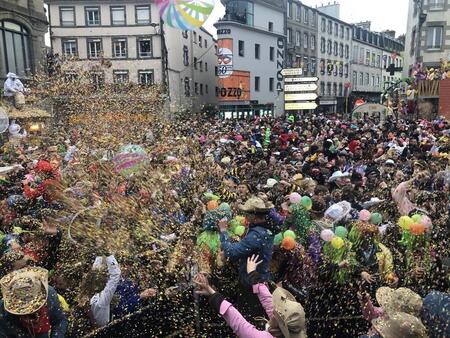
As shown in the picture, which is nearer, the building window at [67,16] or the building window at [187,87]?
the building window at [67,16]

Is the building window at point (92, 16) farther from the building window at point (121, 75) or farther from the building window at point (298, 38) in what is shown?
the building window at point (298, 38)

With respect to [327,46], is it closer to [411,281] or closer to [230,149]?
[230,149]

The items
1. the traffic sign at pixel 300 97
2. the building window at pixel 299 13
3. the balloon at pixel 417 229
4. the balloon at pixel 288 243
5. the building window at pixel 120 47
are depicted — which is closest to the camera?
the balloon at pixel 288 243

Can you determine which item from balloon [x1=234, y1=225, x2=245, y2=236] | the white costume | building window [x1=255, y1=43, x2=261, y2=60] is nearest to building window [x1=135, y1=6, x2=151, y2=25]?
building window [x1=255, y1=43, x2=261, y2=60]

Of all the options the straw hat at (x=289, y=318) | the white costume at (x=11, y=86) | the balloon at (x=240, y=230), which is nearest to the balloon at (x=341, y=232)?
the balloon at (x=240, y=230)

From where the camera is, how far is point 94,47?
108ft

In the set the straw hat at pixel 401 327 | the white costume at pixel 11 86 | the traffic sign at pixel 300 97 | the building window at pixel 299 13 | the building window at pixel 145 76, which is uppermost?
the building window at pixel 299 13

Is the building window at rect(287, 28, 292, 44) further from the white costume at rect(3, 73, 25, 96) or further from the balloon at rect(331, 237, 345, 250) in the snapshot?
the balloon at rect(331, 237, 345, 250)

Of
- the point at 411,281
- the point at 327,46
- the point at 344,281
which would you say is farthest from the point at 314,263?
the point at 327,46

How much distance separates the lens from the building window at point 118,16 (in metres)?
32.1

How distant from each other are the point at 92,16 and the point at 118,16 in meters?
2.04

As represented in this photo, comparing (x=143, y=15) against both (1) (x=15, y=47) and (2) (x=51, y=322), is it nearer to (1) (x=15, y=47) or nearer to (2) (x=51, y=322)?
(1) (x=15, y=47)

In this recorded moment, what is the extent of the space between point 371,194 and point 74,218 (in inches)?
191

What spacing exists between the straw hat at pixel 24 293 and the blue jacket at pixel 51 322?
12cm
